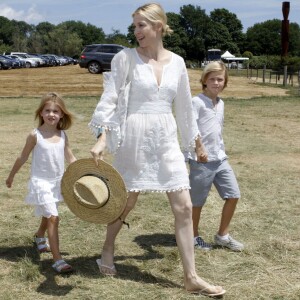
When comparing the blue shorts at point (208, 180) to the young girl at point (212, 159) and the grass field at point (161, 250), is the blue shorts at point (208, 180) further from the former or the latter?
the grass field at point (161, 250)

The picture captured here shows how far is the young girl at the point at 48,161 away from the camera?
166 inches

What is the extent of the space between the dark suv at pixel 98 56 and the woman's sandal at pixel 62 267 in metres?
27.2

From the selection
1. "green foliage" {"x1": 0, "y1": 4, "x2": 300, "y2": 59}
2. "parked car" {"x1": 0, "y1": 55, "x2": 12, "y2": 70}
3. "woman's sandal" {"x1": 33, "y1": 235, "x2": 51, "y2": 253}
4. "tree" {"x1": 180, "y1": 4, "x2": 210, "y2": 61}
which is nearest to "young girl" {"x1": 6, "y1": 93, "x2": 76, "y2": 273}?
"woman's sandal" {"x1": 33, "y1": 235, "x2": 51, "y2": 253}

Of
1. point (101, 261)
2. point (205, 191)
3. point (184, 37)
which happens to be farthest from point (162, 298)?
point (184, 37)

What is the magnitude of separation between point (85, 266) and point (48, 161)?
79cm

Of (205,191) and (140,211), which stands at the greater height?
(205,191)

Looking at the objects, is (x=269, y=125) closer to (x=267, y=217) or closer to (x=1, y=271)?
(x=267, y=217)

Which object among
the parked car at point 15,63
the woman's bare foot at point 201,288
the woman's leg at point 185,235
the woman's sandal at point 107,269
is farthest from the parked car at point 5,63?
the woman's bare foot at point 201,288

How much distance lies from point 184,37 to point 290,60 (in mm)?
71532

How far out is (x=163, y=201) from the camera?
243 inches

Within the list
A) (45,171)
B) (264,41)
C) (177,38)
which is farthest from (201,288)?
(264,41)

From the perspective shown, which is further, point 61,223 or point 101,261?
point 61,223

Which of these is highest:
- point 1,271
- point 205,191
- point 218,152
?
point 218,152

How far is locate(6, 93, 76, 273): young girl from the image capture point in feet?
13.8
